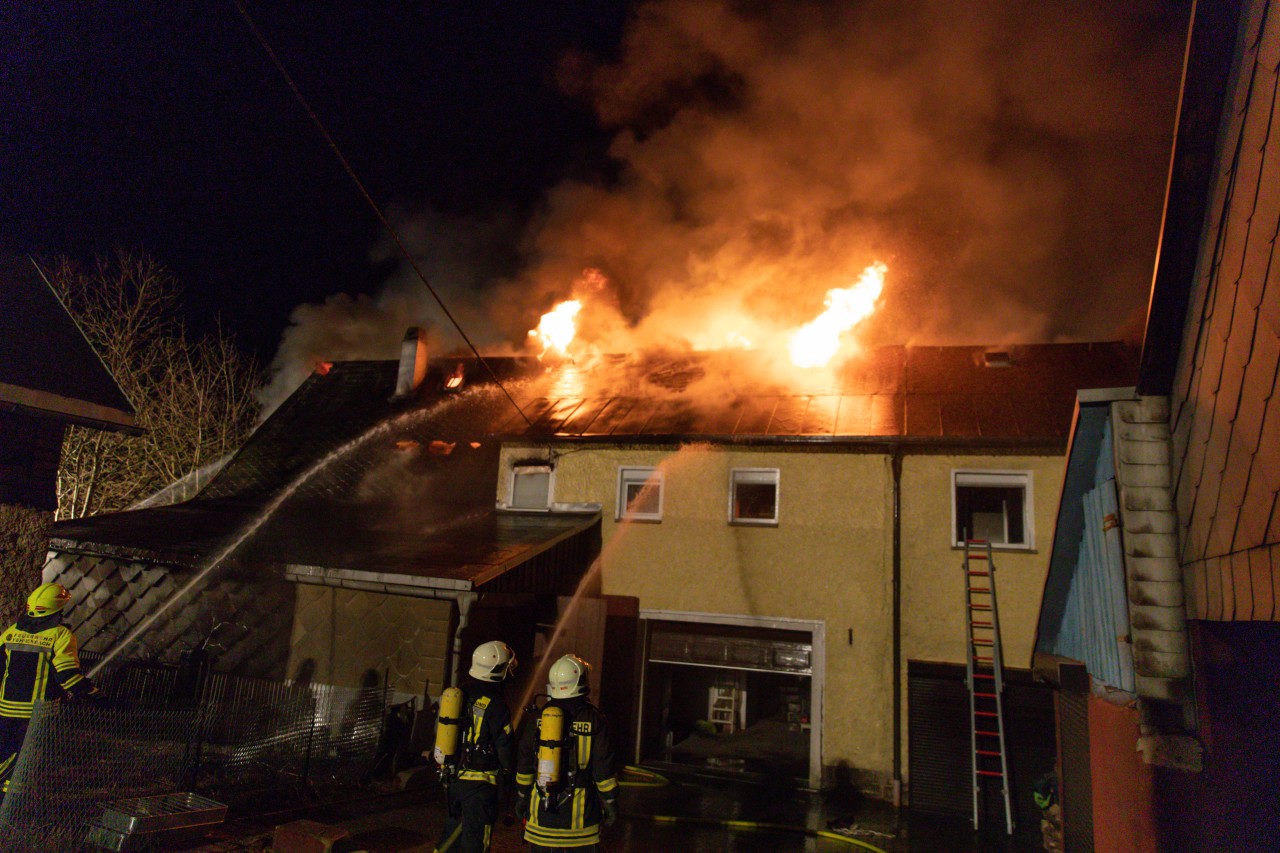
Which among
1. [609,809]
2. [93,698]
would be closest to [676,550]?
[609,809]

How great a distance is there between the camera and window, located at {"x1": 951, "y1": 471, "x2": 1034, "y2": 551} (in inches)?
478

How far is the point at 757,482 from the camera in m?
13.7

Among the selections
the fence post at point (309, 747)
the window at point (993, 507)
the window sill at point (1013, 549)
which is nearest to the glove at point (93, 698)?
the fence post at point (309, 747)

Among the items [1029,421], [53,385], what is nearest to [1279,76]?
[53,385]

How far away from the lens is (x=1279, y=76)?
235cm

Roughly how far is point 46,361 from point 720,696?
47.5ft

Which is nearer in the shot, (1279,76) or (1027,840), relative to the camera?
(1279,76)

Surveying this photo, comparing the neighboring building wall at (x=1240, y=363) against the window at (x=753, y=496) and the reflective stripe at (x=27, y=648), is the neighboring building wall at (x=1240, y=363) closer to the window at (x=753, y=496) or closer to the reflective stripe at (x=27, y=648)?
the reflective stripe at (x=27, y=648)

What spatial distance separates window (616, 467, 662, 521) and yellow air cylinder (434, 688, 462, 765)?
27.2 ft

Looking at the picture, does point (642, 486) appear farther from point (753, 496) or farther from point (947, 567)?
point (947, 567)

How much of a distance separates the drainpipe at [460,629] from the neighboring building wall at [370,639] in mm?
413

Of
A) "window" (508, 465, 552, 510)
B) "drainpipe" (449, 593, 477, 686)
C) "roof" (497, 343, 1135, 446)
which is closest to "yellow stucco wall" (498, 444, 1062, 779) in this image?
"roof" (497, 343, 1135, 446)

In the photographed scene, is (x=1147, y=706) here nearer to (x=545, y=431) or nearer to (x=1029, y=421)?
(x=1029, y=421)

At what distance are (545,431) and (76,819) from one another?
32.4 ft
